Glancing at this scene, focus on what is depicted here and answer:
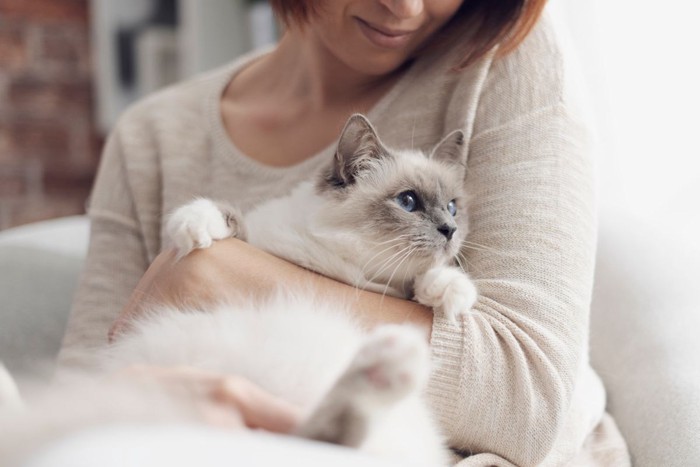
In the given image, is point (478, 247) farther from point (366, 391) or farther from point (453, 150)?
point (366, 391)

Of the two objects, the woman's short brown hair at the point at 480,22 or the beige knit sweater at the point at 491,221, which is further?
the woman's short brown hair at the point at 480,22

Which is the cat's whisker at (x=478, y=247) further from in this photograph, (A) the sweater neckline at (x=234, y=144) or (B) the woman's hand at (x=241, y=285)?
(A) the sweater neckline at (x=234, y=144)

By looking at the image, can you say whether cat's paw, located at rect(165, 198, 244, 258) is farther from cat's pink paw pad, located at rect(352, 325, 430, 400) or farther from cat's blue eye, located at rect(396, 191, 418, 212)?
cat's pink paw pad, located at rect(352, 325, 430, 400)

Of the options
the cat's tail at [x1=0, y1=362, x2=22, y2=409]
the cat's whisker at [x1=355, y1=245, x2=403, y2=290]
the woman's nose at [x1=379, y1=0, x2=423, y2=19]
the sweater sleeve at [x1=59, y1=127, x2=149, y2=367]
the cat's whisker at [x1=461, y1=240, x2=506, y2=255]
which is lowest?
the sweater sleeve at [x1=59, y1=127, x2=149, y2=367]

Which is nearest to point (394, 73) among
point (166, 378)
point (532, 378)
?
point (532, 378)

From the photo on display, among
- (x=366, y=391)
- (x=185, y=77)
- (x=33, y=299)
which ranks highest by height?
(x=366, y=391)

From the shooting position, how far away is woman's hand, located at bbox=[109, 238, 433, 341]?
1.02 m

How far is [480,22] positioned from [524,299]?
1.94 ft

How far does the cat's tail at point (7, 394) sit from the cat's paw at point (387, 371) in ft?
1.06

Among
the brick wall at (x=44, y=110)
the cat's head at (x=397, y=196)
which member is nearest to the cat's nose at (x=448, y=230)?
the cat's head at (x=397, y=196)

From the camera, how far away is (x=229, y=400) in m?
0.73

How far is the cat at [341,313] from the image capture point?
2.21ft

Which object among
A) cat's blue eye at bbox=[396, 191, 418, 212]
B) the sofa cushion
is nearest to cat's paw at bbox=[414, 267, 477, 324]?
cat's blue eye at bbox=[396, 191, 418, 212]

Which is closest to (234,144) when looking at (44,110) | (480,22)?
(480,22)
